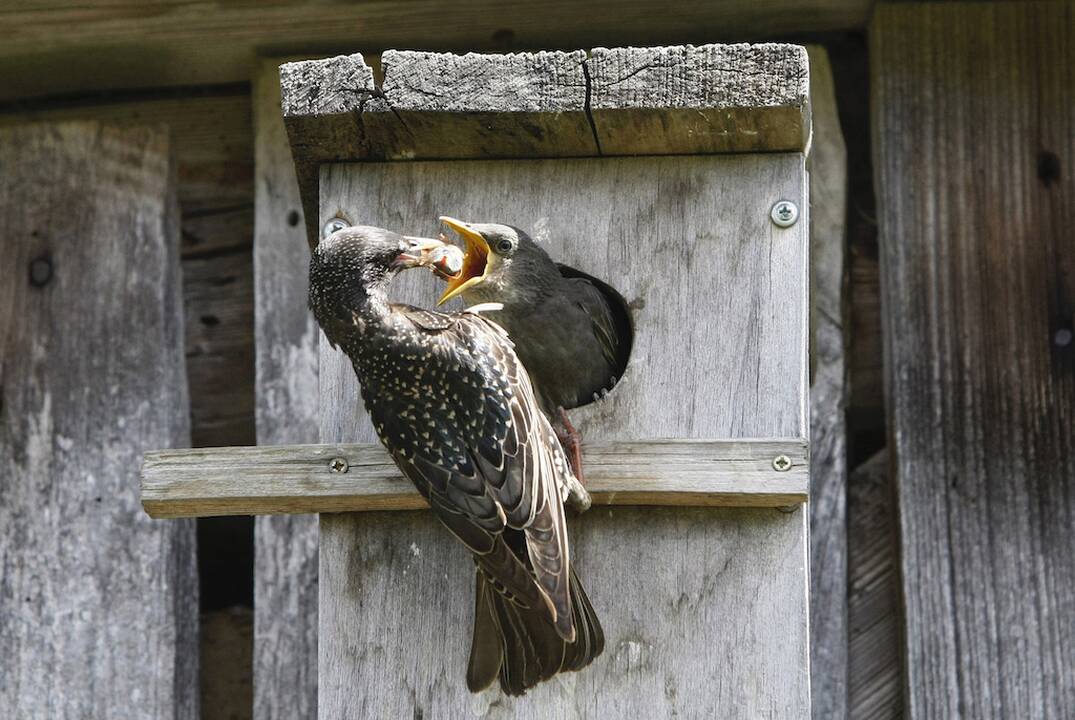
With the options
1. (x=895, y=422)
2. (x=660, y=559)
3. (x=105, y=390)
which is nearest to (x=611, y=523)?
(x=660, y=559)

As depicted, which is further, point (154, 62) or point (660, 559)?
point (154, 62)

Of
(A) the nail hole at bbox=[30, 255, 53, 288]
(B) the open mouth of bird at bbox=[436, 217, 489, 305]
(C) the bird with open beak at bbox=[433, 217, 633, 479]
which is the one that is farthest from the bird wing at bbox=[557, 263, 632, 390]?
(A) the nail hole at bbox=[30, 255, 53, 288]

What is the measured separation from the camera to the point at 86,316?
378 centimetres

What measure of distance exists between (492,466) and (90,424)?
1.07 meters

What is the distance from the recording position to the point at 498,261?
336 centimetres

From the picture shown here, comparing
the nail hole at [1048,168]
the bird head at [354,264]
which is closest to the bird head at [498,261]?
the bird head at [354,264]

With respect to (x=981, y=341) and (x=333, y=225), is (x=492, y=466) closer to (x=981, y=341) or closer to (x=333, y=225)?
(x=333, y=225)

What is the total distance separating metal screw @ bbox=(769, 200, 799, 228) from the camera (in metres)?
3.28

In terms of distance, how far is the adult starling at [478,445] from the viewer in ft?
9.77

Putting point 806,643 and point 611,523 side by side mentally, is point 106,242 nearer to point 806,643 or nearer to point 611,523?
point 611,523

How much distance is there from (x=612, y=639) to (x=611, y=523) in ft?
0.65

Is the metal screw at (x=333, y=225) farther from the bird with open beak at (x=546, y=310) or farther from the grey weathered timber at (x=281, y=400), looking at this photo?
the grey weathered timber at (x=281, y=400)

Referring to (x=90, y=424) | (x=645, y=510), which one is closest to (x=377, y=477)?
(x=645, y=510)

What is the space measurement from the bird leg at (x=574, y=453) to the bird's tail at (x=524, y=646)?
120mm
